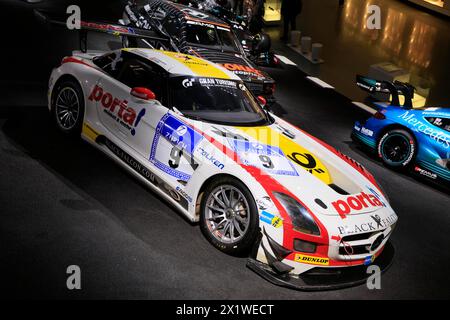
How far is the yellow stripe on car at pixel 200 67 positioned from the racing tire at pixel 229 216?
5.87 ft

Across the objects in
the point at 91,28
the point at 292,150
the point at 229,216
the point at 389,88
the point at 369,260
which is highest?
the point at 91,28

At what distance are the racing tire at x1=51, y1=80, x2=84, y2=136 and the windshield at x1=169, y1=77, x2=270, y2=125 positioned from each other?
1.37 m

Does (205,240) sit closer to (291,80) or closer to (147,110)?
(147,110)

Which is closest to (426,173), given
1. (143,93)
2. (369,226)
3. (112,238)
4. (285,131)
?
(285,131)

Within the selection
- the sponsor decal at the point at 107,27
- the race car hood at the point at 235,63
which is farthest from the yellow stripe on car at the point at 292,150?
the sponsor decal at the point at 107,27

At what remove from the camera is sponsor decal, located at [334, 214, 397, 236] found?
4902 mm

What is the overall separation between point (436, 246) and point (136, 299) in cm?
373

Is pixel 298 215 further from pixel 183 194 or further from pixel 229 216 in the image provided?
pixel 183 194

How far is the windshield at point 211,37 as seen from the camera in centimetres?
1007

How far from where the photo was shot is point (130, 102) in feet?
20.1

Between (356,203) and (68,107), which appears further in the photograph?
(68,107)

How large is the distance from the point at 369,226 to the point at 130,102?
3.01 m

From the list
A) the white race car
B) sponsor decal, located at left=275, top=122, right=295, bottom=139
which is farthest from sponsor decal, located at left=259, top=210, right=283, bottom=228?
sponsor decal, located at left=275, top=122, right=295, bottom=139

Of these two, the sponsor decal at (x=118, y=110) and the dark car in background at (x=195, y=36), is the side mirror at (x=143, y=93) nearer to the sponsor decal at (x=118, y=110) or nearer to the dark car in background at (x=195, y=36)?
the sponsor decal at (x=118, y=110)
